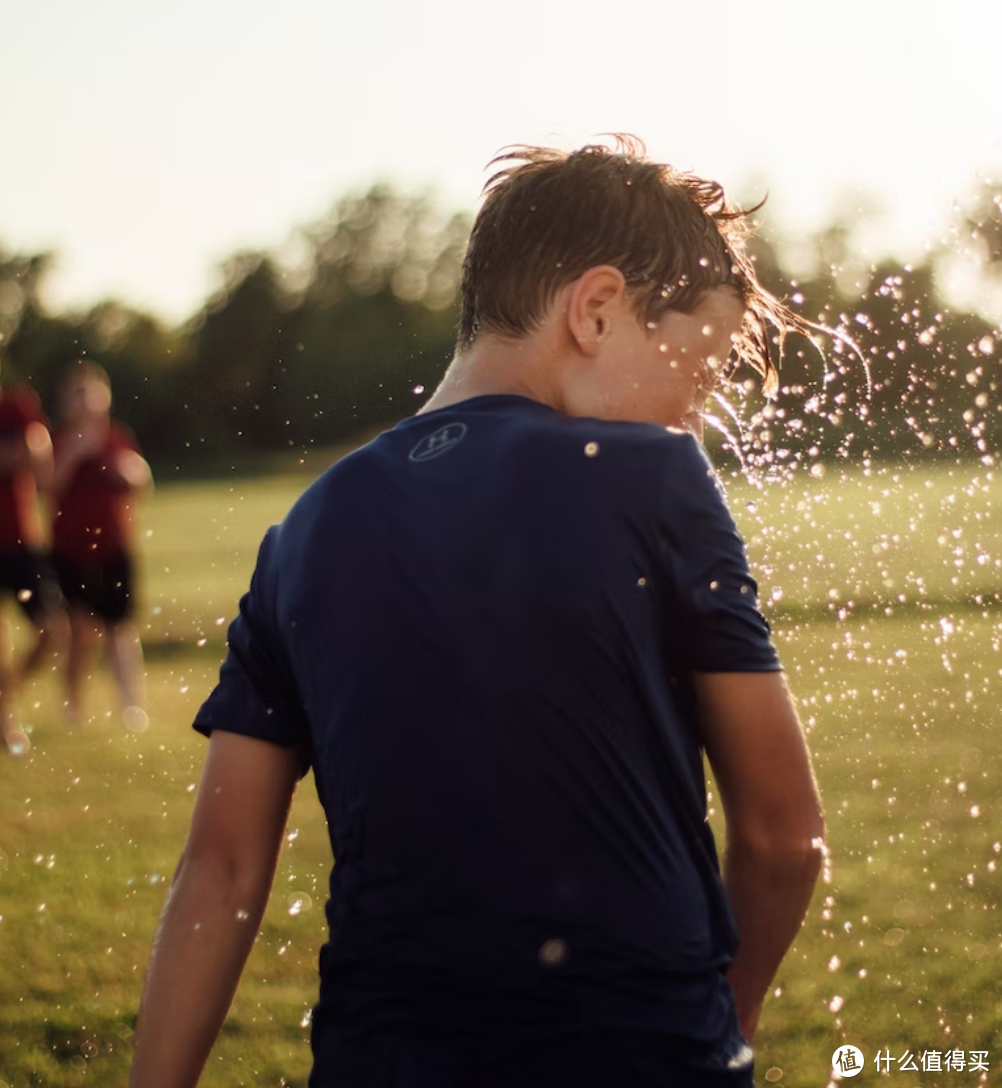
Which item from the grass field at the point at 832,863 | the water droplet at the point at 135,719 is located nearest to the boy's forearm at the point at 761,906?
the grass field at the point at 832,863

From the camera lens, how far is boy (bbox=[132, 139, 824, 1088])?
1.37 meters

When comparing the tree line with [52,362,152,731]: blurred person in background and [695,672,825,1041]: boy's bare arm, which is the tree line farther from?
[695,672,825,1041]: boy's bare arm

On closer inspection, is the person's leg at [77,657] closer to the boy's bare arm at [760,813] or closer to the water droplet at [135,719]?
the water droplet at [135,719]

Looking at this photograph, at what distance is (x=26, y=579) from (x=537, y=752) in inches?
343

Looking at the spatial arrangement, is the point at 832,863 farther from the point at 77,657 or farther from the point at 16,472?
the point at 77,657

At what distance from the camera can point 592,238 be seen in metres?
1.68

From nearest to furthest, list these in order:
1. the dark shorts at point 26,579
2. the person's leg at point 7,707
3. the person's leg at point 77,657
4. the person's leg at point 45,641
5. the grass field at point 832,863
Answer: the grass field at point 832,863 < the person's leg at point 7,707 < the dark shorts at point 26,579 < the person's leg at point 45,641 < the person's leg at point 77,657

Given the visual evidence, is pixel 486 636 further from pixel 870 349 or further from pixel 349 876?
pixel 870 349

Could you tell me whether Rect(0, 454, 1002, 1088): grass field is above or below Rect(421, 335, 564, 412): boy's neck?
below

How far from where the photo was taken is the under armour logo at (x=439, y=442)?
1.49 m

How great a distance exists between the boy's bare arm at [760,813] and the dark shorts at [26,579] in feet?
28.0

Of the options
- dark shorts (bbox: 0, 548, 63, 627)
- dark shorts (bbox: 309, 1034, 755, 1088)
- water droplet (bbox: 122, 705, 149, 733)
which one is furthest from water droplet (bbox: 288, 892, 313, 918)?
dark shorts (bbox: 309, 1034, 755, 1088)

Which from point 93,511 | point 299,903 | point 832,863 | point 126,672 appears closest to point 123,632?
point 126,672

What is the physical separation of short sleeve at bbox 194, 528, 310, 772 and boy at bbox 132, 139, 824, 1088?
0.05 m
